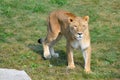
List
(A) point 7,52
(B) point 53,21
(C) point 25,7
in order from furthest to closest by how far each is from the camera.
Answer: (C) point 25,7
(A) point 7,52
(B) point 53,21

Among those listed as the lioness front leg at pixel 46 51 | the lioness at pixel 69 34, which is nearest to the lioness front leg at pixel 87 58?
the lioness at pixel 69 34

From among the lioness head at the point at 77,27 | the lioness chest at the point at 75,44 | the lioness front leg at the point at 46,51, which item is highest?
the lioness head at the point at 77,27

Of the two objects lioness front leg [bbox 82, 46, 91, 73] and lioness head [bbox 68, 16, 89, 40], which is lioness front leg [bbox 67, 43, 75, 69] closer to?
lioness front leg [bbox 82, 46, 91, 73]

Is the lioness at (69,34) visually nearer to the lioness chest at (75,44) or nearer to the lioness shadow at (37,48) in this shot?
the lioness chest at (75,44)

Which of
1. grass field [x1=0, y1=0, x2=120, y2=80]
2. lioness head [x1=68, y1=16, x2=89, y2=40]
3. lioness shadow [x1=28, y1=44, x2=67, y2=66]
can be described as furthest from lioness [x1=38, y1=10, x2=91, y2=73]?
grass field [x1=0, y1=0, x2=120, y2=80]

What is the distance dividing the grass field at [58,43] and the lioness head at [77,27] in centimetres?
80

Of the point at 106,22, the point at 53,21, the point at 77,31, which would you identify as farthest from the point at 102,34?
the point at 77,31

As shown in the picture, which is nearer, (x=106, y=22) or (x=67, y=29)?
(x=67, y=29)

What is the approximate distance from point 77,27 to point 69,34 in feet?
1.29

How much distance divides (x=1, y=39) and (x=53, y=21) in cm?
196

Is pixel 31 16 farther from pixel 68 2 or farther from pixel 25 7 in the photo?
pixel 68 2

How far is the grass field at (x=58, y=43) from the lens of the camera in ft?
24.9

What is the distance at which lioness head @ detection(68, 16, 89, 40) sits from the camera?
7.12 meters

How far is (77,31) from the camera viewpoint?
280 inches
